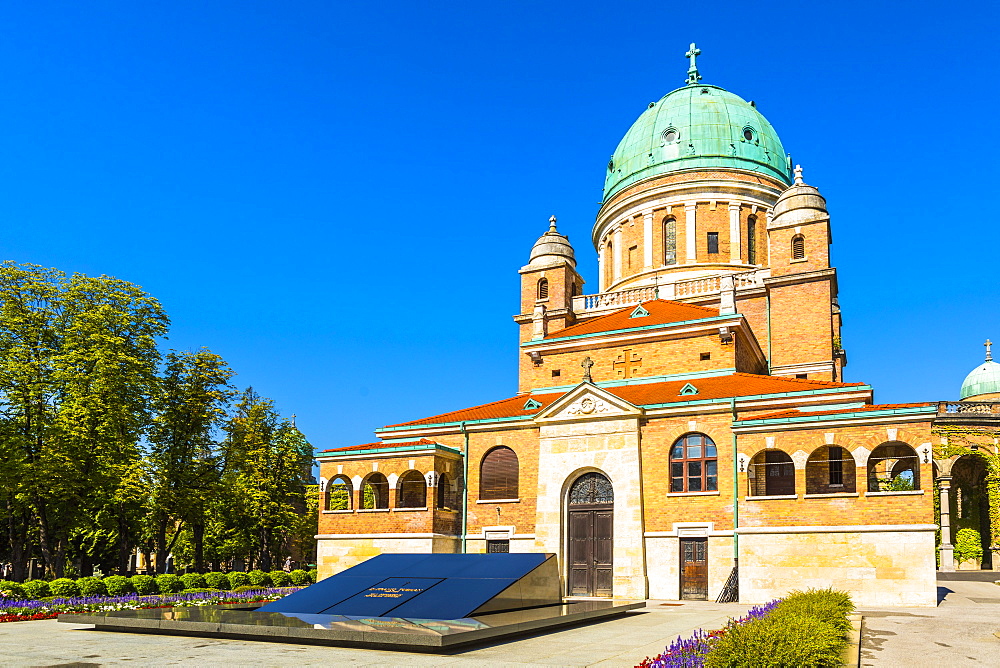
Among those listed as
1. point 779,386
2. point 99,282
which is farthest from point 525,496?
point 99,282

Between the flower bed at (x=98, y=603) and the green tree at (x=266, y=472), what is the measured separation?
17.4 metres

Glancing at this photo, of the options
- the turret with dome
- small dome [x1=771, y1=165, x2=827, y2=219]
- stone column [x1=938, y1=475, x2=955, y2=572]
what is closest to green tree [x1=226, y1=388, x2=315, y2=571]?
small dome [x1=771, y1=165, x2=827, y2=219]

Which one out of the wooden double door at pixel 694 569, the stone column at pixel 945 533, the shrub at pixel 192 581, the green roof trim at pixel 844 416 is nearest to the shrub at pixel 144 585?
the shrub at pixel 192 581

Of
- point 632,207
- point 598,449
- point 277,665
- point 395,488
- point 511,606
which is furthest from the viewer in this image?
point 632,207

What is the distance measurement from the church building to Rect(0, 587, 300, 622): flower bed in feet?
26.4

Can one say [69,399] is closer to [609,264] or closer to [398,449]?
[398,449]

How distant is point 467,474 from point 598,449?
6.21 m

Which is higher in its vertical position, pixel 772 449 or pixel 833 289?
pixel 833 289

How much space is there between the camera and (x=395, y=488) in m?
35.1

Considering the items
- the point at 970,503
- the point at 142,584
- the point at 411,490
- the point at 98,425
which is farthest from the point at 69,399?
the point at 970,503

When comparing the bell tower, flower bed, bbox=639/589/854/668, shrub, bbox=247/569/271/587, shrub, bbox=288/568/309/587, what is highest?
the bell tower

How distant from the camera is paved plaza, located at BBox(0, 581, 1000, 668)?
13.5 metres

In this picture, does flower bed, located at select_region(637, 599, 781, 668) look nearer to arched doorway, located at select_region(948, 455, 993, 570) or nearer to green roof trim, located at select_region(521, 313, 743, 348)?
green roof trim, located at select_region(521, 313, 743, 348)

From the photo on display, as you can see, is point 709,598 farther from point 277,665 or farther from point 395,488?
point 277,665
